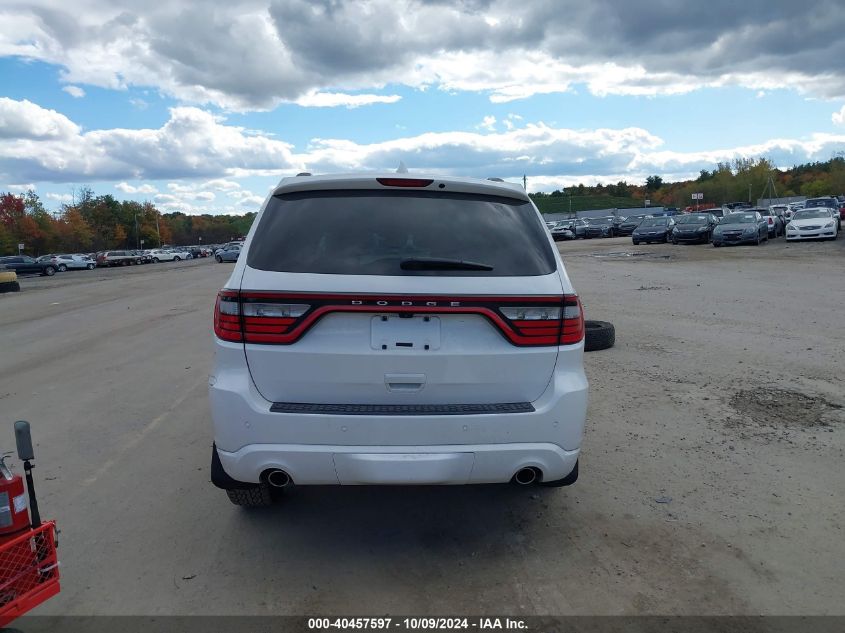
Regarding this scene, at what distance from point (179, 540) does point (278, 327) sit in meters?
1.57

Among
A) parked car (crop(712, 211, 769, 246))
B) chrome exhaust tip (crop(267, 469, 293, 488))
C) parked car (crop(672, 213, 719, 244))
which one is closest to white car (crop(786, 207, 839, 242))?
parked car (crop(712, 211, 769, 246))

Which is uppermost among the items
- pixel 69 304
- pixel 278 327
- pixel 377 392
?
pixel 278 327

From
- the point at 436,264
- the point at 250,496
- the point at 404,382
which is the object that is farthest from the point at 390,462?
the point at 250,496

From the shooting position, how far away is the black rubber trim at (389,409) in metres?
3.43

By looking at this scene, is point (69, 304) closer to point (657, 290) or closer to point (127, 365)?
point (127, 365)

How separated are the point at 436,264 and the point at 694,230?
109 feet

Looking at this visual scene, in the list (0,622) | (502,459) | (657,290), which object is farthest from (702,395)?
(657,290)

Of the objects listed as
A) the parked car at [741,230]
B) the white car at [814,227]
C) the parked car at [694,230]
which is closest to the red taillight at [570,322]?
the parked car at [741,230]

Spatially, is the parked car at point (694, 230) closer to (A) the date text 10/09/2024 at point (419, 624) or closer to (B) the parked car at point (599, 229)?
(B) the parked car at point (599, 229)

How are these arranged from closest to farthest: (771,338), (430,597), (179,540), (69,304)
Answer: (430,597) < (179,540) < (771,338) < (69,304)

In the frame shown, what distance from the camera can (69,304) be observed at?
21.0 metres

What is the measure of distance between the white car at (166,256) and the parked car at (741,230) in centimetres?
6062

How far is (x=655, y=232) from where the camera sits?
3691cm

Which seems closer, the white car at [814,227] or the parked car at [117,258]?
the white car at [814,227]
